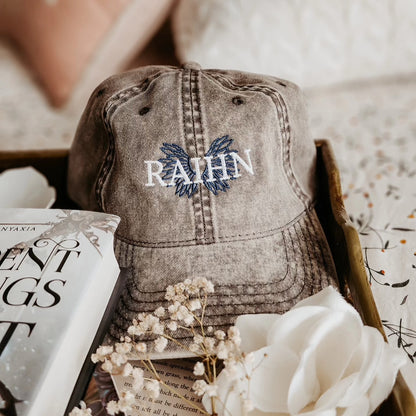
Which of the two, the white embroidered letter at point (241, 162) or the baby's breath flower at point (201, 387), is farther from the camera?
the white embroidered letter at point (241, 162)

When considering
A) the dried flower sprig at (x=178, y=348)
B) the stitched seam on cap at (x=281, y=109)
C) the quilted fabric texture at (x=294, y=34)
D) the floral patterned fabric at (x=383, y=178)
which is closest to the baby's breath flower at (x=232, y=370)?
the dried flower sprig at (x=178, y=348)

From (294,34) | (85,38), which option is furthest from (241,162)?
(85,38)

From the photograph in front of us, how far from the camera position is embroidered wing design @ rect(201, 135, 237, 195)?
0.55m

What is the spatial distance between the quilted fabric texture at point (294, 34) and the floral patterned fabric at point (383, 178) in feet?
0.30

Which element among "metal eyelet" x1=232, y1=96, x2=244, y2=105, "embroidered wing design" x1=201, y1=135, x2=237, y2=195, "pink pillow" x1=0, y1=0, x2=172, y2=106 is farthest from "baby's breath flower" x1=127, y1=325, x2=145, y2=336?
"pink pillow" x1=0, y1=0, x2=172, y2=106

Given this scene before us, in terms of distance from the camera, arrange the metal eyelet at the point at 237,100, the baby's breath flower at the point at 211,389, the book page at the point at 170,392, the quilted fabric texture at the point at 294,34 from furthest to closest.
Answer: the quilted fabric texture at the point at 294,34 → the metal eyelet at the point at 237,100 → the book page at the point at 170,392 → the baby's breath flower at the point at 211,389

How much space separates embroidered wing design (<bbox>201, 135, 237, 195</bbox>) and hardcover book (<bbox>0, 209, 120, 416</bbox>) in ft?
0.43

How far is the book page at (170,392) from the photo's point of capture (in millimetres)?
458

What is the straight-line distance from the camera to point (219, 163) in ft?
1.82

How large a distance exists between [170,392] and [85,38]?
36.3 inches

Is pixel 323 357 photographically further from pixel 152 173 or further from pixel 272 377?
pixel 152 173

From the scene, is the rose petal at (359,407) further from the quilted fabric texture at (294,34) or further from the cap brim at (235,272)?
the quilted fabric texture at (294,34)

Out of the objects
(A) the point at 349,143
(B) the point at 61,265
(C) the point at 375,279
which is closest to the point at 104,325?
(B) the point at 61,265

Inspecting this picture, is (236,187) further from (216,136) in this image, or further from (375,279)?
(375,279)
